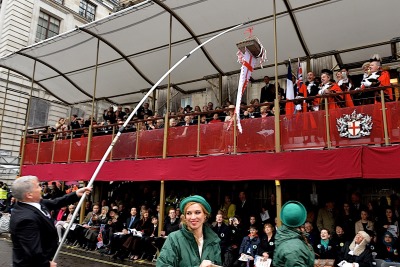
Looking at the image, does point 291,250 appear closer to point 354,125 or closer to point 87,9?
point 354,125

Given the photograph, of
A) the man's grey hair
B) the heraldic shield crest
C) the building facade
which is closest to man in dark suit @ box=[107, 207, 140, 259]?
the heraldic shield crest

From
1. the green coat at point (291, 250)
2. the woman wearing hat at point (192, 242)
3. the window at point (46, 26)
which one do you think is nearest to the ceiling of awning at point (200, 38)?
the green coat at point (291, 250)

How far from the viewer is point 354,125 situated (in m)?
8.24

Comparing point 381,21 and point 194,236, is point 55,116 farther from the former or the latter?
point 194,236

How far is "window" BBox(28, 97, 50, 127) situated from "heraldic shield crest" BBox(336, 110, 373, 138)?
22.3m

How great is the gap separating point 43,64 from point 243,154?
12574 millimetres

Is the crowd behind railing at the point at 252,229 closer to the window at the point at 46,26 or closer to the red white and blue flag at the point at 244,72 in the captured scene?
the red white and blue flag at the point at 244,72

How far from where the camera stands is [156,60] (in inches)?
607

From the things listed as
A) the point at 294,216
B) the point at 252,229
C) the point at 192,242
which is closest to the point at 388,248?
the point at 252,229

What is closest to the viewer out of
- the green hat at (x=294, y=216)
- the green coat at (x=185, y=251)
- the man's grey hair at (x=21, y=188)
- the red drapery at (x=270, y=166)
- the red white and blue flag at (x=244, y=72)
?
the green coat at (x=185, y=251)

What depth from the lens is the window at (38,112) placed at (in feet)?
81.8

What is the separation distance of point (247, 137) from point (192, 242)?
24.1 feet

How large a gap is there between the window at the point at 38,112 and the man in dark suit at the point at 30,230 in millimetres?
23218

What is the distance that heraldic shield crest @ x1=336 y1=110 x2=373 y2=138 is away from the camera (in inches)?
320
